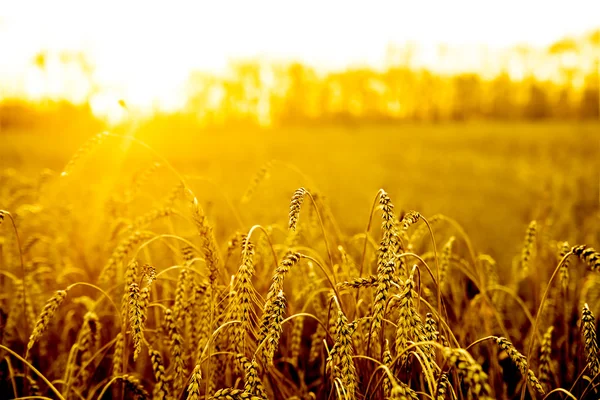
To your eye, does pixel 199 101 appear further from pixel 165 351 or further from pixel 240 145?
pixel 165 351

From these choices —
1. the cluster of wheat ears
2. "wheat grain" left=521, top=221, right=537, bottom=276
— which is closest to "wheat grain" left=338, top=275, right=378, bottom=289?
the cluster of wheat ears

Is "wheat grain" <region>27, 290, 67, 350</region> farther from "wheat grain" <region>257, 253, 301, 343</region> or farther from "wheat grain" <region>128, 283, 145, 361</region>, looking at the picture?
"wheat grain" <region>257, 253, 301, 343</region>

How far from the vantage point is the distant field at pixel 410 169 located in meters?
7.34

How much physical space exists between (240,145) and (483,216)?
1670cm

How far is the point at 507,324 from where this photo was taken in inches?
146

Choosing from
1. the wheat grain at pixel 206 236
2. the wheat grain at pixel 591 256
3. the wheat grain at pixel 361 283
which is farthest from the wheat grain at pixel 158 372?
the wheat grain at pixel 591 256

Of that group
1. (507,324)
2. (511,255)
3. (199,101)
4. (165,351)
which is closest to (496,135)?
(511,255)

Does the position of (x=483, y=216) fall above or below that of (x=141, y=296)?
below

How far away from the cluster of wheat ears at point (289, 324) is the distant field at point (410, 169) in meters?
0.56

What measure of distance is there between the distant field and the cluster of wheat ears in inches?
22.0

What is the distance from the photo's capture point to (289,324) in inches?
88.4

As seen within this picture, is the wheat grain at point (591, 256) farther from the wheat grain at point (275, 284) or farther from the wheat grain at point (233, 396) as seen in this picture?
the wheat grain at point (233, 396)

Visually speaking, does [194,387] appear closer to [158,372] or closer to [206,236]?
[158,372]

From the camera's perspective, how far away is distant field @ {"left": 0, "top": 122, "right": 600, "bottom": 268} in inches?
289
